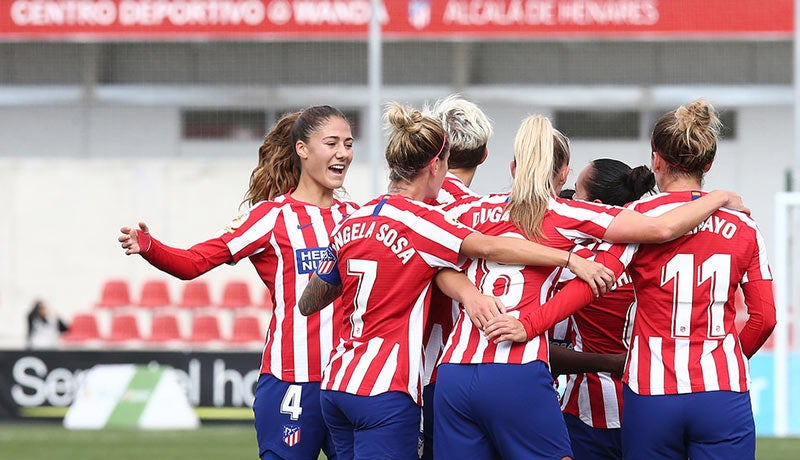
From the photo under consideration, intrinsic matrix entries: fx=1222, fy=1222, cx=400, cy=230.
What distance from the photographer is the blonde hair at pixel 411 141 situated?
150 inches

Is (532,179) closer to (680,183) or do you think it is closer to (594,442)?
(680,183)

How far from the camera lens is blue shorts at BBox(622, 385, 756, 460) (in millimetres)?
3814

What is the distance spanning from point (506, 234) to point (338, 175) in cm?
83

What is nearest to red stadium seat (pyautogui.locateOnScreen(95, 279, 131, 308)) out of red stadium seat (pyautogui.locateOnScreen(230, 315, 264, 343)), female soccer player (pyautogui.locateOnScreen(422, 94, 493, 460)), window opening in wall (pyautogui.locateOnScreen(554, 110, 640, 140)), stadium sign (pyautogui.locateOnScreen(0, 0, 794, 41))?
red stadium seat (pyautogui.locateOnScreen(230, 315, 264, 343))

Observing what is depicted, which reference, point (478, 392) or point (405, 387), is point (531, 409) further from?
point (405, 387)

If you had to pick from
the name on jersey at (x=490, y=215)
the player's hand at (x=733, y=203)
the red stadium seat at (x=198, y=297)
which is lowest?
the red stadium seat at (x=198, y=297)

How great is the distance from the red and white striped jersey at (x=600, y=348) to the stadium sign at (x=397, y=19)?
10.5 metres

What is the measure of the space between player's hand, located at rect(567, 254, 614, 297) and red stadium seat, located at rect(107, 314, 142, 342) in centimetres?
1203

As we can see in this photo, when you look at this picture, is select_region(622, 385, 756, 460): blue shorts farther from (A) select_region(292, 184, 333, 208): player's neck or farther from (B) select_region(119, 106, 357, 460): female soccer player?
(A) select_region(292, 184, 333, 208): player's neck

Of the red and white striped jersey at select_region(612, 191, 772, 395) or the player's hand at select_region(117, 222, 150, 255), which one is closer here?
the red and white striped jersey at select_region(612, 191, 772, 395)

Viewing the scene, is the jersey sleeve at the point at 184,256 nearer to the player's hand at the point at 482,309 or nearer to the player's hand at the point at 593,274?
the player's hand at the point at 482,309

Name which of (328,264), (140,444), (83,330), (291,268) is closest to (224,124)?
(83,330)

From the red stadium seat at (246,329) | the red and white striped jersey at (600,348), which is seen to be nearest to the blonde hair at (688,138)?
the red and white striped jersey at (600,348)

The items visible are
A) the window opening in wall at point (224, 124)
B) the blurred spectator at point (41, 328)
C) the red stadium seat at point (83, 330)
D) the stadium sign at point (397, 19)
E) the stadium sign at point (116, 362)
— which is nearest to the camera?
the stadium sign at point (116, 362)
